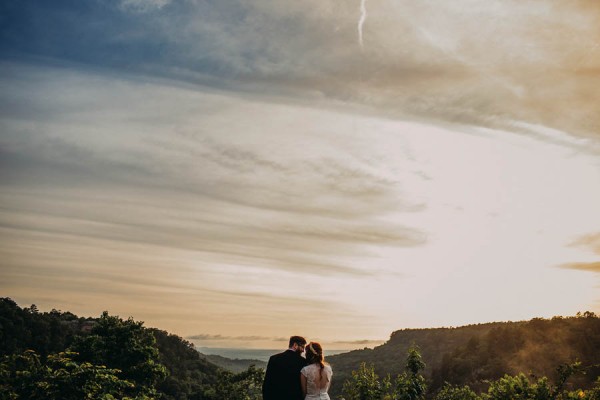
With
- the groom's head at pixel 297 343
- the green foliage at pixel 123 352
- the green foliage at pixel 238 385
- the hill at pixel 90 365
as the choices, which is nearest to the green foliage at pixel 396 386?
the hill at pixel 90 365

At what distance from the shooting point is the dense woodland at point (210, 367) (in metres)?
21.1

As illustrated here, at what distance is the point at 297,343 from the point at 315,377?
2.60 ft

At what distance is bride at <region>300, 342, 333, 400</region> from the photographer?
31.7 ft

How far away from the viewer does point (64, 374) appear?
21234 mm

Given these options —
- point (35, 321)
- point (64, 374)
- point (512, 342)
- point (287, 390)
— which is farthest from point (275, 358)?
point (512, 342)

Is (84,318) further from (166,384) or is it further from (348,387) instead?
(348,387)

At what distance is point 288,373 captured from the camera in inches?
383

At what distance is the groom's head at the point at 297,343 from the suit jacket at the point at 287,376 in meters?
0.09

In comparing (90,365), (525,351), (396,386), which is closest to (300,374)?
(90,365)

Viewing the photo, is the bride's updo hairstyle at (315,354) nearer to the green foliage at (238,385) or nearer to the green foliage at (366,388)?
the green foliage at (366,388)

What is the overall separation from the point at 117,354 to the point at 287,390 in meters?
45.9

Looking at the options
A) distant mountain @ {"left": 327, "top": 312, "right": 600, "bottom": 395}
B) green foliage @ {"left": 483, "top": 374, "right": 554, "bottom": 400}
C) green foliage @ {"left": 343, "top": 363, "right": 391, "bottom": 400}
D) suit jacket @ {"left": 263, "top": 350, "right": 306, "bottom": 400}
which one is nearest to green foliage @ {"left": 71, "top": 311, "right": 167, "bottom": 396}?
green foliage @ {"left": 343, "top": 363, "right": 391, "bottom": 400}

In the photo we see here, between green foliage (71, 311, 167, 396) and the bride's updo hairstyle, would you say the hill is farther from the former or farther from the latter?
the bride's updo hairstyle

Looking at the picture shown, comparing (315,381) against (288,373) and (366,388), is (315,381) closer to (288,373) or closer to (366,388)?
(288,373)
